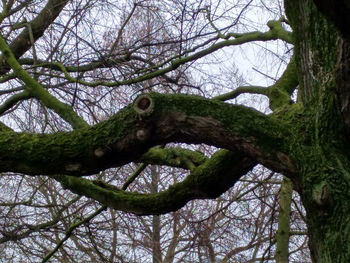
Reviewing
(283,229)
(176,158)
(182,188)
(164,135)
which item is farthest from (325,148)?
(283,229)

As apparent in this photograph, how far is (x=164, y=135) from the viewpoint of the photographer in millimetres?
2250

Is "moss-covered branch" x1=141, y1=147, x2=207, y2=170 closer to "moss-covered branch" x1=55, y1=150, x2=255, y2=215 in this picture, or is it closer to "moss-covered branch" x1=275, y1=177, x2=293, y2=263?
"moss-covered branch" x1=55, y1=150, x2=255, y2=215

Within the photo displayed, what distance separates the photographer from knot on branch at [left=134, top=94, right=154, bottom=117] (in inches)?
85.4

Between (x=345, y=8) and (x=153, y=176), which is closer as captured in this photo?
(x=345, y=8)

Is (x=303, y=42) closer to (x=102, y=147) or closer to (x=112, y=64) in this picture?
(x=102, y=147)

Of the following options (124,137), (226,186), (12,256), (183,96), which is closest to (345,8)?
(183,96)

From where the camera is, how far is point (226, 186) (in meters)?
2.71

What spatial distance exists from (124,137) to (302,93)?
93cm

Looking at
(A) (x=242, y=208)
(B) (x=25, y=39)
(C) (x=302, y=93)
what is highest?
(B) (x=25, y=39)

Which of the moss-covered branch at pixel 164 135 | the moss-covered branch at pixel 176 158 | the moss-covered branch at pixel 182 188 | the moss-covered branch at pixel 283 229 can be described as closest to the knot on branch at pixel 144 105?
the moss-covered branch at pixel 164 135

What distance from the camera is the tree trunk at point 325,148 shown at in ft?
6.40

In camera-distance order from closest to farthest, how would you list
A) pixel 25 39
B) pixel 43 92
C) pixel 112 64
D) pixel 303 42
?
pixel 303 42 < pixel 43 92 < pixel 112 64 < pixel 25 39

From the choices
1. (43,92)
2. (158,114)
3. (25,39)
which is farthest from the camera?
(25,39)

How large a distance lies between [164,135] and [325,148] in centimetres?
70
